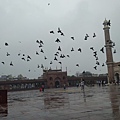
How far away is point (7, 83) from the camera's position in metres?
80.8

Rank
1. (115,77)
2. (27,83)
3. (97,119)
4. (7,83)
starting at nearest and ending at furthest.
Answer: (97,119)
(115,77)
(7,83)
(27,83)

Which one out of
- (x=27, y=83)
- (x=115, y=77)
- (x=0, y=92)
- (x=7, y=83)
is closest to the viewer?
(x=0, y=92)

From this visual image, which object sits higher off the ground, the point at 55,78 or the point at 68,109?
the point at 55,78

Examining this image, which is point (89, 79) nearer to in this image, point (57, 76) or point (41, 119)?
point (57, 76)

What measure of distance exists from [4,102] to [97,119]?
33.1ft

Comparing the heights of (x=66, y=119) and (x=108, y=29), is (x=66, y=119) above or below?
below

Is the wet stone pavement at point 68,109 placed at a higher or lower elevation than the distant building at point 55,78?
lower

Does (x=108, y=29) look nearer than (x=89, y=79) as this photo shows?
Yes

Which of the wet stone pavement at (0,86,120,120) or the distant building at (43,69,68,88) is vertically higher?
the distant building at (43,69,68,88)

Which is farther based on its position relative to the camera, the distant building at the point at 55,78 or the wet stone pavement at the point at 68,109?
the distant building at the point at 55,78

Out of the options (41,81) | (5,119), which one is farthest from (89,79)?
(5,119)

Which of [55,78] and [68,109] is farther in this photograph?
[55,78]

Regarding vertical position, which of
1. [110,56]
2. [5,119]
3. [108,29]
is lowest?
[5,119]

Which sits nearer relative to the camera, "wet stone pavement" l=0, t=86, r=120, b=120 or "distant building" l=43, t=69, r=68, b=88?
"wet stone pavement" l=0, t=86, r=120, b=120
